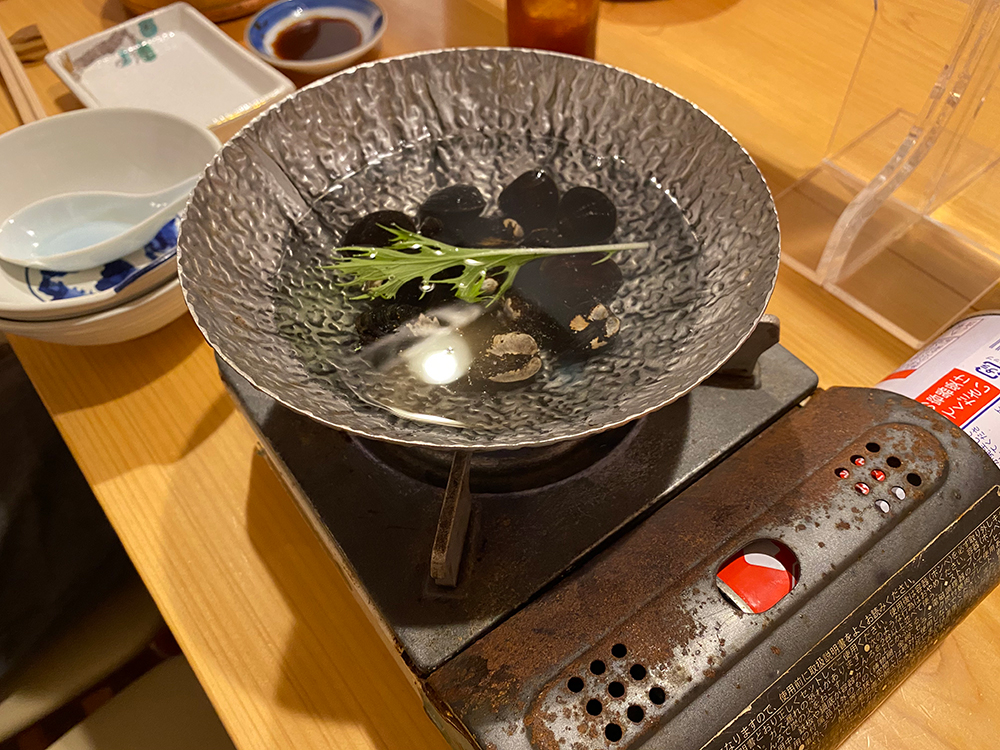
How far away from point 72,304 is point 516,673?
548 millimetres

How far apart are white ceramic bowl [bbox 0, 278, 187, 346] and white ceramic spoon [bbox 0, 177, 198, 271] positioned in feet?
0.34

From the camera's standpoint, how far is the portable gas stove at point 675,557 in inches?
17.3

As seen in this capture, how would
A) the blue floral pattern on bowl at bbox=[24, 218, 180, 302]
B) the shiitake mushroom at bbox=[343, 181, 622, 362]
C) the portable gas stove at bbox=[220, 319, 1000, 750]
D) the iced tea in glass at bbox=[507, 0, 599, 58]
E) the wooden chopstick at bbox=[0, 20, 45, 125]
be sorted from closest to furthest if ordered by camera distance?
the portable gas stove at bbox=[220, 319, 1000, 750]
the shiitake mushroom at bbox=[343, 181, 622, 362]
the blue floral pattern on bowl at bbox=[24, 218, 180, 302]
the iced tea in glass at bbox=[507, 0, 599, 58]
the wooden chopstick at bbox=[0, 20, 45, 125]

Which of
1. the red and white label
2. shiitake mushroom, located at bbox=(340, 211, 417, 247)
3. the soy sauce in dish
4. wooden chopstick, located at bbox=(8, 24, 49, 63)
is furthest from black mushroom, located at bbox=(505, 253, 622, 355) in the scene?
wooden chopstick, located at bbox=(8, 24, 49, 63)

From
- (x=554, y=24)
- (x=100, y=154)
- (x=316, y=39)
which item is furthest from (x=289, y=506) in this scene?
(x=316, y=39)

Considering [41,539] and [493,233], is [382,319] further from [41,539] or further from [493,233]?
[41,539]

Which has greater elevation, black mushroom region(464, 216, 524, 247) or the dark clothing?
black mushroom region(464, 216, 524, 247)

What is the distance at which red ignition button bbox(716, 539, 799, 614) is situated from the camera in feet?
1.56

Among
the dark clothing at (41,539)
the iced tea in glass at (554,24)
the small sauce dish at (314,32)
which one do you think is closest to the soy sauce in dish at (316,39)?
the small sauce dish at (314,32)

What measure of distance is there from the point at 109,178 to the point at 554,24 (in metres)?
0.63

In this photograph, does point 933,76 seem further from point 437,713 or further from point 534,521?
point 437,713

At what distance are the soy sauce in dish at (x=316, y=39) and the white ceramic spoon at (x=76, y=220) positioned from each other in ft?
1.35

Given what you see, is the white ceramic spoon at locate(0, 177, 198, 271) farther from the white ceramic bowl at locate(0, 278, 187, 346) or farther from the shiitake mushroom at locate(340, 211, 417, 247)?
the shiitake mushroom at locate(340, 211, 417, 247)

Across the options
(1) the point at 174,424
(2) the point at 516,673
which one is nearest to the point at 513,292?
(2) the point at 516,673
